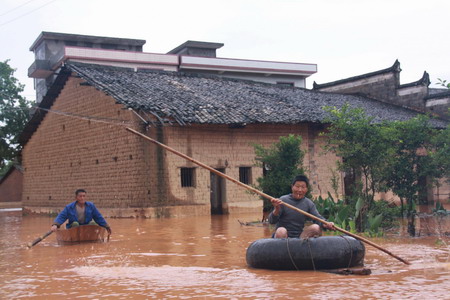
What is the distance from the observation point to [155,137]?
1942 cm

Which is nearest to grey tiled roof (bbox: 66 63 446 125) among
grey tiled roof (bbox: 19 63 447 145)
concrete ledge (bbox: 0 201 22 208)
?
grey tiled roof (bbox: 19 63 447 145)

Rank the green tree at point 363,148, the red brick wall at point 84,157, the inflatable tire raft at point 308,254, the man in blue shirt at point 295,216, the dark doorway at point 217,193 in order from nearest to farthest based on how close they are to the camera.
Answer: the inflatable tire raft at point 308,254
the man in blue shirt at point 295,216
the green tree at point 363,148
the red brick wall at point 84,157
the dark doorway at point 217,193

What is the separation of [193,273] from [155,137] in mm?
11633

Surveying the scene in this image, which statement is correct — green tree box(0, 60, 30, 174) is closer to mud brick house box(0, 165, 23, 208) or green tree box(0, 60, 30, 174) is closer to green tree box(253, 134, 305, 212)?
mud brick house box(0, 165, 23, 208)

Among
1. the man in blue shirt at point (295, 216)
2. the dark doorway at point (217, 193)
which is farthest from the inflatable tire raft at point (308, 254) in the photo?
the dark doorway at point (217, 193)

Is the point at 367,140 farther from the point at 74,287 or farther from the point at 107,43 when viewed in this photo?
the point at 107,43

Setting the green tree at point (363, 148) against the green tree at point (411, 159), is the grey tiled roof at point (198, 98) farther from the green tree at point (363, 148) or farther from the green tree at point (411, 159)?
the green tree at point (411, 159)

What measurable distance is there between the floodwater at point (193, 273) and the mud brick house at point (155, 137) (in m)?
6.85

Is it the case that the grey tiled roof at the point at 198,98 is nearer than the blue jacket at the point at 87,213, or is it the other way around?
the blue jacket at the point at 87,213

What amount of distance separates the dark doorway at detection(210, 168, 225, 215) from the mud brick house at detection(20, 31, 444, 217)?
0.04 meters

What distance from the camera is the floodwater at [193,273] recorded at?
21.8ft

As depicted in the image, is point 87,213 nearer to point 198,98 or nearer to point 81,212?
point 81,212

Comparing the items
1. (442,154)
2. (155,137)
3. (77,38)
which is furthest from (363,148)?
(77,38)

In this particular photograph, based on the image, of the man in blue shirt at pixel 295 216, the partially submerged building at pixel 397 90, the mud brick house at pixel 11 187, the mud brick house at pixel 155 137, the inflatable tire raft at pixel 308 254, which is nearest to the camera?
the inflatable tire raft at pixel 308 254
